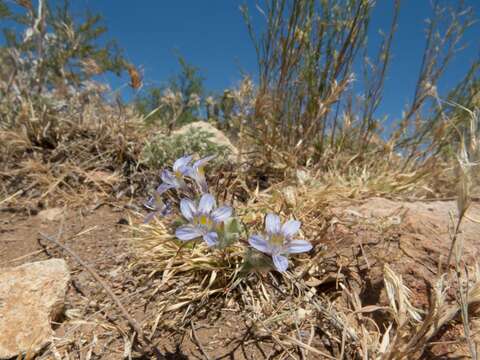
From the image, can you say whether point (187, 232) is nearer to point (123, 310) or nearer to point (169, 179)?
point (169, 179)

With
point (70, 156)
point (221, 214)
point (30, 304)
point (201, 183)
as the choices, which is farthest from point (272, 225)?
point (70, 156)

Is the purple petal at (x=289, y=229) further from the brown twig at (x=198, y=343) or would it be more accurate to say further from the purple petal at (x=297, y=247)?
the brown twig at (x=198, y=343)

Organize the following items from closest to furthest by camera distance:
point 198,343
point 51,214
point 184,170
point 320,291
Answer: point 184,170 → point 198,343 → point 320,291 → point 51,214

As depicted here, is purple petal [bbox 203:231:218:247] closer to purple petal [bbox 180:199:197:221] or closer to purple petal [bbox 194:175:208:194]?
purple petal [bbox 180:199:197:221]

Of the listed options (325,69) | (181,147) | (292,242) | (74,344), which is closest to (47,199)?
(181,147)

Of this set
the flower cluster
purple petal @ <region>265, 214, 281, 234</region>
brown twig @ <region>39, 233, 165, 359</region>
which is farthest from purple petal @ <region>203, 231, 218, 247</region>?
brown twig @ <region>39, 233, 165, 359</region>

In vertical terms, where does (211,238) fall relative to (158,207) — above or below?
below

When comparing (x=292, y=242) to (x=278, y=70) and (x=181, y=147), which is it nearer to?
(x=181, y=147)

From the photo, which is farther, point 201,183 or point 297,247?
point 201,183
